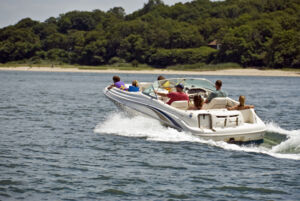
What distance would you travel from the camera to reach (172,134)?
12.1 metres

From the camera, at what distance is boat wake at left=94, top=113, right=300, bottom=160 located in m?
11.0

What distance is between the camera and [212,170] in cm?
950

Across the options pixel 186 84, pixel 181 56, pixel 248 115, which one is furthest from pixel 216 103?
pixel 181 56

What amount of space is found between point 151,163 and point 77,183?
2028 millimetres

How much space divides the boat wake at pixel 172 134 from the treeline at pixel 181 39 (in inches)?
2605

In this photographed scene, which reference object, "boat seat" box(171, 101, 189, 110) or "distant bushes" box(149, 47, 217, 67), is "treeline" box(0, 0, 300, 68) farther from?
"boat seat" box(171, 101, 189, 110)

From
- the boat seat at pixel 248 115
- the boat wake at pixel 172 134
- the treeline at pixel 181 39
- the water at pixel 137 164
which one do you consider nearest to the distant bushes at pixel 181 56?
the treeline at pixel 181 39

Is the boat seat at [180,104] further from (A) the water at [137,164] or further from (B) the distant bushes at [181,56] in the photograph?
(B) the distant bushes at [181,56]

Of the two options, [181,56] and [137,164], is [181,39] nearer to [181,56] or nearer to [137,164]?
[181,56]

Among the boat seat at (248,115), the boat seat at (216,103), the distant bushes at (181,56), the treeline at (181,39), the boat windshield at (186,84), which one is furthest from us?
the distant bushes at (181,56)

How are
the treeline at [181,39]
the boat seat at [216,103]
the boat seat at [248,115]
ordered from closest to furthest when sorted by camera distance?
the boat seat at [248,115] < the boat seat at [216,103] < the treeline at [181,39]

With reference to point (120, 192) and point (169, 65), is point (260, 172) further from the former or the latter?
point (169, 65)

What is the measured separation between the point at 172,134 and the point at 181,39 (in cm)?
9976

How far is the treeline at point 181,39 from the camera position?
3381 inches
